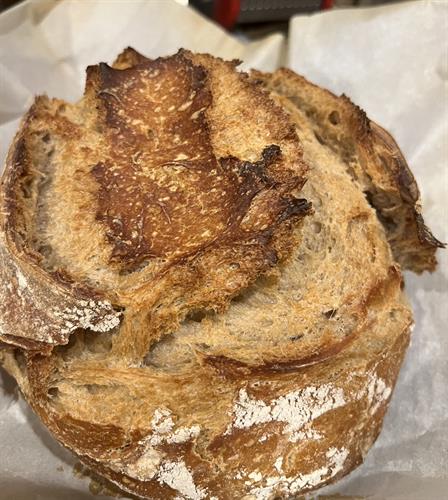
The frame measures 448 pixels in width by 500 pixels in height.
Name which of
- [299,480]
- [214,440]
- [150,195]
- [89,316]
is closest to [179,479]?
[214,440]

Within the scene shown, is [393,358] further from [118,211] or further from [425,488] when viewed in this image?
[118,211]

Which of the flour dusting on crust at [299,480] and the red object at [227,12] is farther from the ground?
the red object at [227,12]

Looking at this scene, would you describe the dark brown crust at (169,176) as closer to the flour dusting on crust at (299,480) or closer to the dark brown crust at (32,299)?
the dark brown crust at (32,299)

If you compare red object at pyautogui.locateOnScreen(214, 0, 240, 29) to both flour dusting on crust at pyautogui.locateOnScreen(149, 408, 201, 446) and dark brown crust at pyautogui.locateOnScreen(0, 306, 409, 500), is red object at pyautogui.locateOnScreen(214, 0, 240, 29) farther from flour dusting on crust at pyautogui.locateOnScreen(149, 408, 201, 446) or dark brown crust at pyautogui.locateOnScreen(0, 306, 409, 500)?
flour dusting on crust at pyautogui.locateOnScreen(149, 408, 201, 446)

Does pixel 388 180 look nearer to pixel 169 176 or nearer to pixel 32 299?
pixel 169 176

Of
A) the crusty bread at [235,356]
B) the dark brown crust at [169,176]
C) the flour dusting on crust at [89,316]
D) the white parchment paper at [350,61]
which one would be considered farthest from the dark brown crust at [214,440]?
the white parchment paper at [350,61]

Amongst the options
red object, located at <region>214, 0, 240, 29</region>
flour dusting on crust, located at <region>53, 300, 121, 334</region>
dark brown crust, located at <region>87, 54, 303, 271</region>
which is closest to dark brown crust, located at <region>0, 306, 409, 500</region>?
flour dusting on crust, located at <region>53, 300, 121, 334</region>
